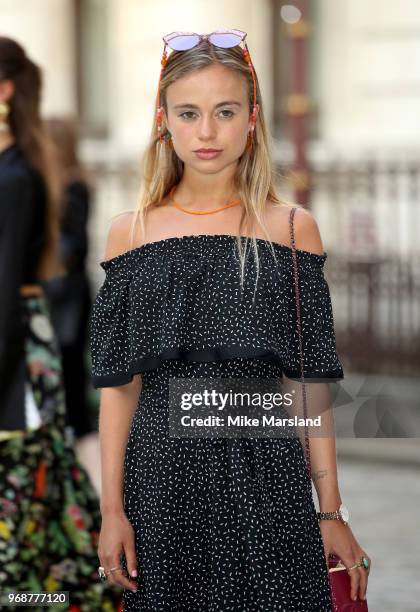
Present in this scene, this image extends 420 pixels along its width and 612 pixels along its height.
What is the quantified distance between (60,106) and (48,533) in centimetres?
1354

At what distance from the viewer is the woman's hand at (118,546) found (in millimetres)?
3086

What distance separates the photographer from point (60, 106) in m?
17.7

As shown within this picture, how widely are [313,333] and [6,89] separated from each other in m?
2.05

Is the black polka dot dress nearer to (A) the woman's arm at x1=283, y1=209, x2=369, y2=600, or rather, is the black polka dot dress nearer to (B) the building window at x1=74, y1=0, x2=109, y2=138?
(A) the woman's arm at x1=283, y1=209, x2=369, y2=600

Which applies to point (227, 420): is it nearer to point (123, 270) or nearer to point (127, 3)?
point (123, 270)

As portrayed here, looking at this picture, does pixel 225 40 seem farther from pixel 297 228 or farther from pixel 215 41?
pixel 297 228

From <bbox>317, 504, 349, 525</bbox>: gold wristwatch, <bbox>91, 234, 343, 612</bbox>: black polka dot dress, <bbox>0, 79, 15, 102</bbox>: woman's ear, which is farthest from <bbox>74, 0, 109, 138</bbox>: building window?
<bbox>317, 504, 349, 525</bbox>: gold wristwatch

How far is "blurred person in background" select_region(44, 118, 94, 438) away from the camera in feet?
22.2

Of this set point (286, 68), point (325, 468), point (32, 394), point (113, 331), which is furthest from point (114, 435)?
point (286, 68)

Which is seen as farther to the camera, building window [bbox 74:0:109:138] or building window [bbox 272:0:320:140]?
building window [bbox 74:0:109:138]

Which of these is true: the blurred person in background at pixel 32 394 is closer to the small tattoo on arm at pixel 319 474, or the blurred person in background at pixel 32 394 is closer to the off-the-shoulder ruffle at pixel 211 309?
the off-the-shoulder ruffle at pixel 211 309

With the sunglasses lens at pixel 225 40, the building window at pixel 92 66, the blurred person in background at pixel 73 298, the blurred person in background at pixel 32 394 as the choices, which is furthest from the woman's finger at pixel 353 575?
the building window at pixel 92 66

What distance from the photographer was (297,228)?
3.10m

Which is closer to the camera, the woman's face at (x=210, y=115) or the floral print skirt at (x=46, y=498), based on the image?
the woman's face at (x=210, y=115)
